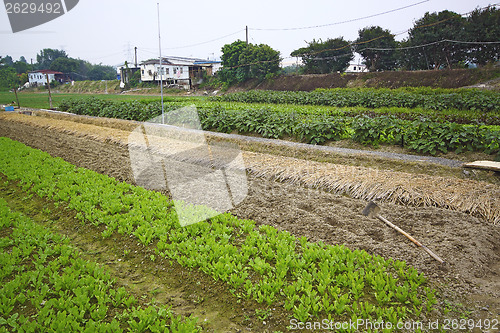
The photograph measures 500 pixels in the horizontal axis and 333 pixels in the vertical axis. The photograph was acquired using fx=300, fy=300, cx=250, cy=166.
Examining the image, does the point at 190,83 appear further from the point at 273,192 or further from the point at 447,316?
the point at 447,316

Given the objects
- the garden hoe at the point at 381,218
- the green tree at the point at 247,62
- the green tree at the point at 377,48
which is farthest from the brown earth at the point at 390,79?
the garden hoe at the point at 381,218

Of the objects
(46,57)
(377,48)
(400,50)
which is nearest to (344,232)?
(400,50)

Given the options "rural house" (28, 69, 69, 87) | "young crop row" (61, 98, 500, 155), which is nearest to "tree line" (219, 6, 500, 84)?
"young crop row" (61, 98, 500, 155)

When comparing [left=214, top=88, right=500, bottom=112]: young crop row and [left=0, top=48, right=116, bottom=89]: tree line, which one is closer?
[left=214, top=88, right=500, bottom=112]: young crop row

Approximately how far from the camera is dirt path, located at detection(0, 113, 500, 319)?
3.33 metres

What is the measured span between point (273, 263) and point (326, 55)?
4453cm

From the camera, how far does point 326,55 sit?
43344mm

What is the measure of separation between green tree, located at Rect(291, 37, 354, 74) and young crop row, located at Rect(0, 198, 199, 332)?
4277 centimetres

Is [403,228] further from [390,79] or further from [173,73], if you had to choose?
[173,73]

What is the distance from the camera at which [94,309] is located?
2.99m

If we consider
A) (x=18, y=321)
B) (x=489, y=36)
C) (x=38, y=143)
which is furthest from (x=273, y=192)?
(x=489, y=36)

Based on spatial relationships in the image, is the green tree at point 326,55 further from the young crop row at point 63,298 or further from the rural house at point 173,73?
the young crop row at point 63,298

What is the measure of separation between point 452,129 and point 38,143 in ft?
45.4

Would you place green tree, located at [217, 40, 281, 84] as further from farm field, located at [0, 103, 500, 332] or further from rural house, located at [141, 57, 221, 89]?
farm field, located at [0, 103, 500, 332]
